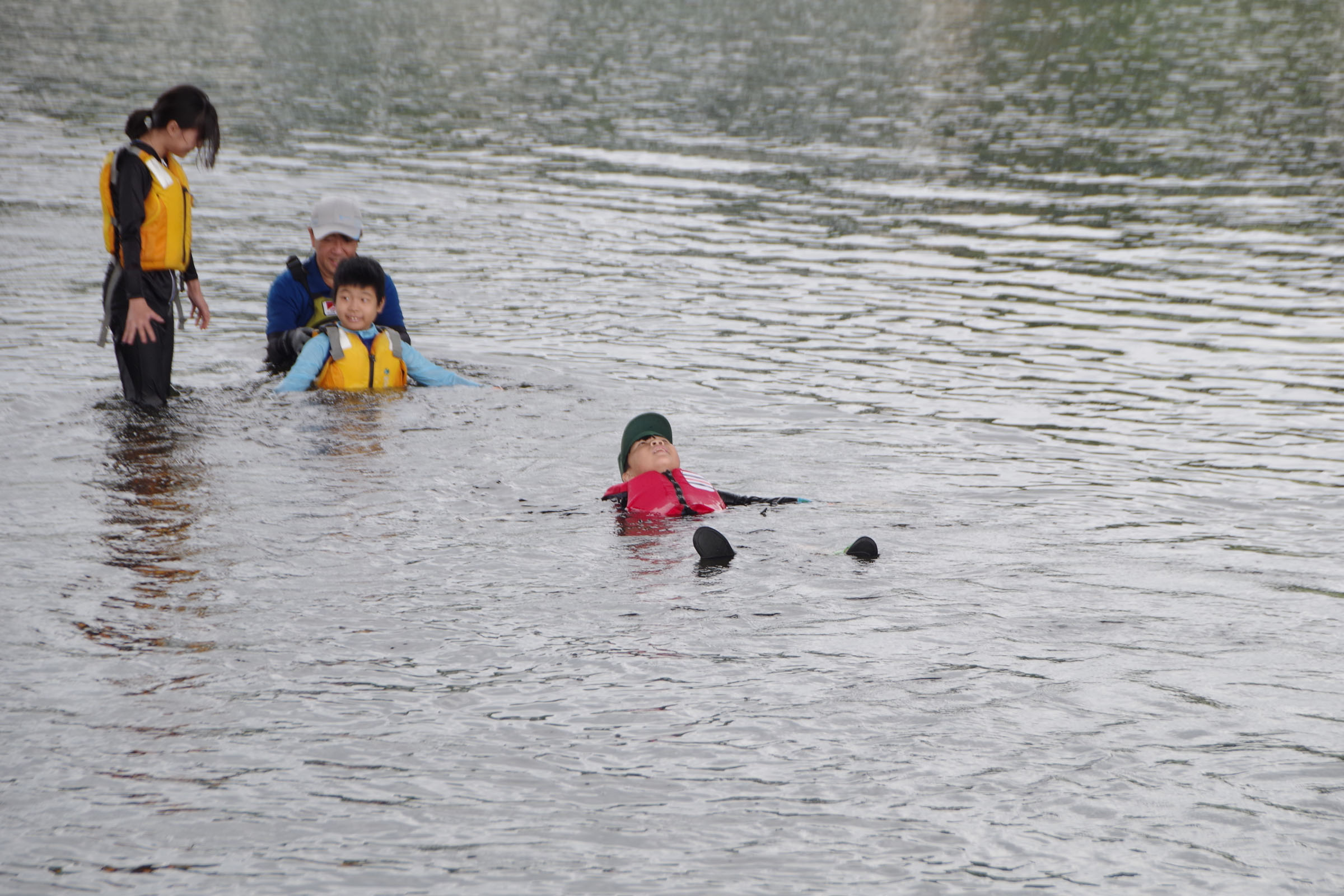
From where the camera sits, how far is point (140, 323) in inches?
417

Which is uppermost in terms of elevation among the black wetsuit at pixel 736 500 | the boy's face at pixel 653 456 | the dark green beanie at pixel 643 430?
the dark green beanie at pixel 643 430

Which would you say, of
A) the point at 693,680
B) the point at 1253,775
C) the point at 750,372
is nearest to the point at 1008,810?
the point at 1253,775

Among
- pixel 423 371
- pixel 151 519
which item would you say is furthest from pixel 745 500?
pixel 423 371

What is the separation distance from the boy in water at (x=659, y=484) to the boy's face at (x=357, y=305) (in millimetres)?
3331

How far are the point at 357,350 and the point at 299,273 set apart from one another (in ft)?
3.88

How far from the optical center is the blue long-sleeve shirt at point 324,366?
11.7m

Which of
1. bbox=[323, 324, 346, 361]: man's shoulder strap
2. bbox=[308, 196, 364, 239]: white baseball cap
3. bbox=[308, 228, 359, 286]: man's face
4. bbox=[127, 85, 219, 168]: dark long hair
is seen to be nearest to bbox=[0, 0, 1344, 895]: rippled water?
bbox=[323, 324, 346, 361]: man's shoulder strap

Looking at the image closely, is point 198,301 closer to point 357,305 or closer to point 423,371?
point 357,305

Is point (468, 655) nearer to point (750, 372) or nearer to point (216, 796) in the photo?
point (216, 796)

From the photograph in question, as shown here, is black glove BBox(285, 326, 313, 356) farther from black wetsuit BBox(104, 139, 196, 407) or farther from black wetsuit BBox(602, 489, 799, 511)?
black wetsuit BBox(602, 489, 799, 511)

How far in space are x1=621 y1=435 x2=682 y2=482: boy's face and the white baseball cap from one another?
4087mm

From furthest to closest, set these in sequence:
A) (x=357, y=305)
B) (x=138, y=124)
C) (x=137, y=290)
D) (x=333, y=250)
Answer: (x=333, y=250), (x=357, y=305), (x=137, y=290), (x=138, y=124)

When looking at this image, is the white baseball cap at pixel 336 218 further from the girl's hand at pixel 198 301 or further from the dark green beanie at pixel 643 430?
the dark green beanie at pixel 643 430

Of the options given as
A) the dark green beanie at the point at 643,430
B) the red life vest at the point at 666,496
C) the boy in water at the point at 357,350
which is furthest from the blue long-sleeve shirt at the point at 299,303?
the red life vest at the point at 666,496
